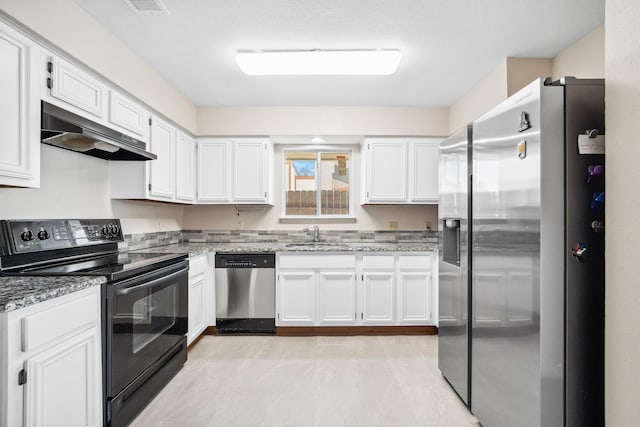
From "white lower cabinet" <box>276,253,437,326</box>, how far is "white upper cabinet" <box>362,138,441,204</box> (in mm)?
711

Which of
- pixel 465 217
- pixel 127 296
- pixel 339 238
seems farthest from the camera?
pixel 339 238

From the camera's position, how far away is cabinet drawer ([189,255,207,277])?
9.95 feet

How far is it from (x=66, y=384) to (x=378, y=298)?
2.67 meters

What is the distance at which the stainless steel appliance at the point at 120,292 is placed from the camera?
5.84ft

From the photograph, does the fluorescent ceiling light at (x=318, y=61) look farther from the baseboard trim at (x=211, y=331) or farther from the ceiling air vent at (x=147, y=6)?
the baseboard trim at (x=211, y=331)

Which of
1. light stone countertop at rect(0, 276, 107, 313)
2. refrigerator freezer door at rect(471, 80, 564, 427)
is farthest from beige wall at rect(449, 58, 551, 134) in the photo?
light stone countertop at rect(0, 276, 107, 313)

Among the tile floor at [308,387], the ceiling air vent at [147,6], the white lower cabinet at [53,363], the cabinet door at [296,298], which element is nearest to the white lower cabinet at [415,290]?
the tile floor at [308,387]

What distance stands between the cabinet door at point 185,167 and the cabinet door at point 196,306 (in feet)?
2.87

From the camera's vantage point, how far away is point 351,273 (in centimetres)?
354

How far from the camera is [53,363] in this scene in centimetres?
141

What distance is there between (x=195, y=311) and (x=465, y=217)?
2.42 metres

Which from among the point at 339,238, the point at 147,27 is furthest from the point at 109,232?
the point at 339,238

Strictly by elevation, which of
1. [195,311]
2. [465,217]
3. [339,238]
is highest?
[465,217]

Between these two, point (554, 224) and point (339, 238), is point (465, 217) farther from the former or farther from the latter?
point (339, 238)
